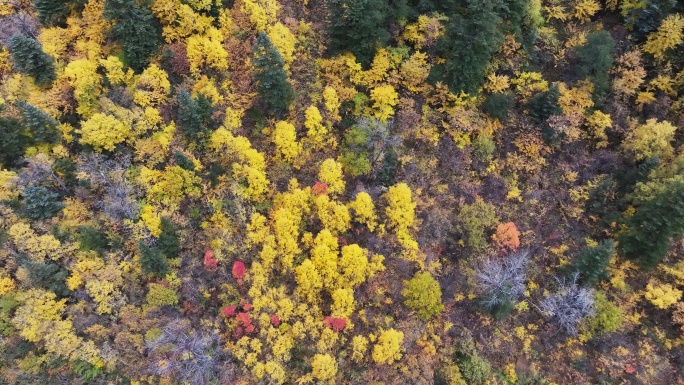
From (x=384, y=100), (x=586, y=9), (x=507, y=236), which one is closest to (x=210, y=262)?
A: (x=384, y=100)

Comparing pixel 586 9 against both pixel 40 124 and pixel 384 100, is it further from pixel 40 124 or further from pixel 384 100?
pixel 40 124

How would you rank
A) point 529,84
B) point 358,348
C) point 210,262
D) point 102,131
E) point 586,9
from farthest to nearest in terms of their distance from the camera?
Answer: point 586,9, point 529,84, point 102,131, point 210,262, point 358,348

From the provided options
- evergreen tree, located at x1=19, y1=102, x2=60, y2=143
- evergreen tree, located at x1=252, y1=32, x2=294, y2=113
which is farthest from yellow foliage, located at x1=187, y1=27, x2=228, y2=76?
evergreen tree, located at x1=19, y1=102, x2=60, y2=143

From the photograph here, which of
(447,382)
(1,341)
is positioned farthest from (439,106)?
(1,341)

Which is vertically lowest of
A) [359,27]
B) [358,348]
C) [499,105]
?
[358,348]

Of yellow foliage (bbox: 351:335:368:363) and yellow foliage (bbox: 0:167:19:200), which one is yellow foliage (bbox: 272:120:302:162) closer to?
yellow foliage (bbox: 351:335:368:363)

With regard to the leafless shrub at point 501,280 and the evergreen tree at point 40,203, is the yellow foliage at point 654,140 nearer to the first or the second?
the leafless shrub at point 501,280

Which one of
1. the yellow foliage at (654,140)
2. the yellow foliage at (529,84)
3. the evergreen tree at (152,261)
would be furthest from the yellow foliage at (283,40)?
the yellow foliage at (654,140)
